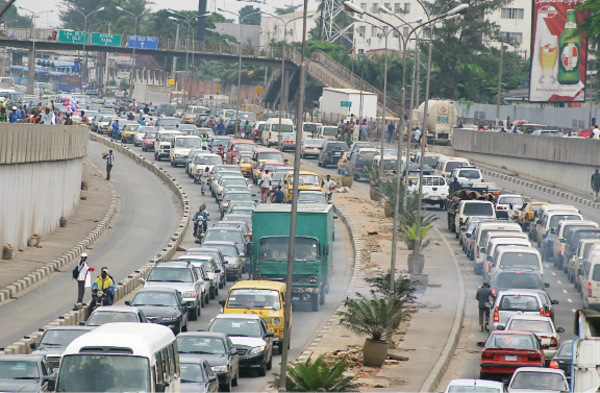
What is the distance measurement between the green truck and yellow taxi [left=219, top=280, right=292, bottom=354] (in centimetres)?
459

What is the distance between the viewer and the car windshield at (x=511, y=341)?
25703 mm

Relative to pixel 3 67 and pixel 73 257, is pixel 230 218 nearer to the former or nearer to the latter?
pixel 73 257

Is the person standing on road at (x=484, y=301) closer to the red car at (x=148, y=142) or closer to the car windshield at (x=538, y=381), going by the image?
the car windshield at (x=538, y=381)

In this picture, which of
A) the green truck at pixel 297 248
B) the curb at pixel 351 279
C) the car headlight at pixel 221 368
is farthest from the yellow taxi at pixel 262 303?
the car headlight at pixel 221 368

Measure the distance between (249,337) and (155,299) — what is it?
4.93 meters

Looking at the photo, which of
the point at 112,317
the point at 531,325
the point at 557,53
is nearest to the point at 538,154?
the point at 557,53

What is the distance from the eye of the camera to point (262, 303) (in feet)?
96.6

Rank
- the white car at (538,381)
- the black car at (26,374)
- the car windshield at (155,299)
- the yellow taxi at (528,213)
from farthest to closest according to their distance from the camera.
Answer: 1. the yellow taxi at (528,213)
2. the car windshield at (155,299)
3. the white car at (538,381)
4. the black car at (26,374)

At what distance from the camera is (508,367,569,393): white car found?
2123cm

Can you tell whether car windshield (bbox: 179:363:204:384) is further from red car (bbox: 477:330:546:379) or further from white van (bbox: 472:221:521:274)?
white van (bbox: 472:221:521:274)

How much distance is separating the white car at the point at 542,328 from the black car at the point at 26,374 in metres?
11.9

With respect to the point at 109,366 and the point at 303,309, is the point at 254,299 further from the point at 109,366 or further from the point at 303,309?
the point at 109,366

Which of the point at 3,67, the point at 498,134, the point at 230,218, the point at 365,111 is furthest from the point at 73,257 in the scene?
the point at 3,67

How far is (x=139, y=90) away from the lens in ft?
462
